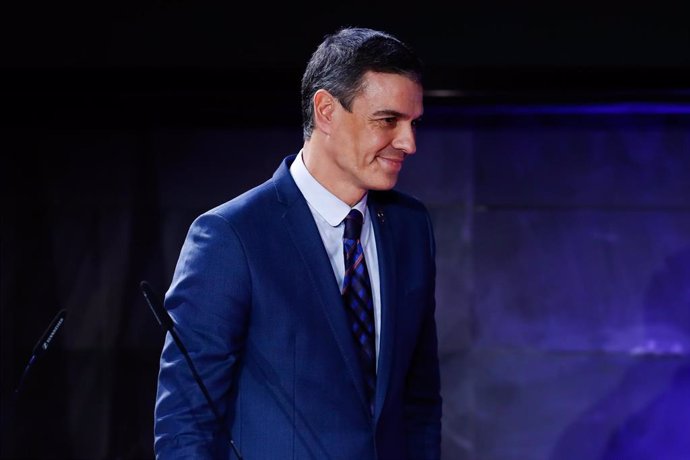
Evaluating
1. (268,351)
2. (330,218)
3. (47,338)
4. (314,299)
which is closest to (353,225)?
(330,218)

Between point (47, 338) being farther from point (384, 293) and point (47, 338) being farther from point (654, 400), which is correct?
point (654, 400)

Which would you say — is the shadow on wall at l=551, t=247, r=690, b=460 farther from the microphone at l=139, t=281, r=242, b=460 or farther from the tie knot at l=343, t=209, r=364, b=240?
the microphone at l=139, t=281, r=242, b=460

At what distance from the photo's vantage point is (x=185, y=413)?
60.3 inches

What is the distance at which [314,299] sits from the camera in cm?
164

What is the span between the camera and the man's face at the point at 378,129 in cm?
165

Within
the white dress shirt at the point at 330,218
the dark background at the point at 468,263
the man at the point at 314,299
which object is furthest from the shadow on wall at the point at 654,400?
the white dress shirt at the point at 330,218

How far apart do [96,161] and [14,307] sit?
2.06 feet

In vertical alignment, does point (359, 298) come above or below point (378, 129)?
below

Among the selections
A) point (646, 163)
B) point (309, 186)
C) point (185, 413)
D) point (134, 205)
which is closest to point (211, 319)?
point (185, 413)

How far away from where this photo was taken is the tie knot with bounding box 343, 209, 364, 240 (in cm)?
Result: 173

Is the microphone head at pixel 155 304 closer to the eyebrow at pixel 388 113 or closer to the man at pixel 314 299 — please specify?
the man at pixel 314 299

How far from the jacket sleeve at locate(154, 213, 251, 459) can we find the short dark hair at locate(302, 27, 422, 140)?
317 millimetres

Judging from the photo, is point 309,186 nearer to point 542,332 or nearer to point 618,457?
point 542,332

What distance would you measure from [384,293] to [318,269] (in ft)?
0.45
